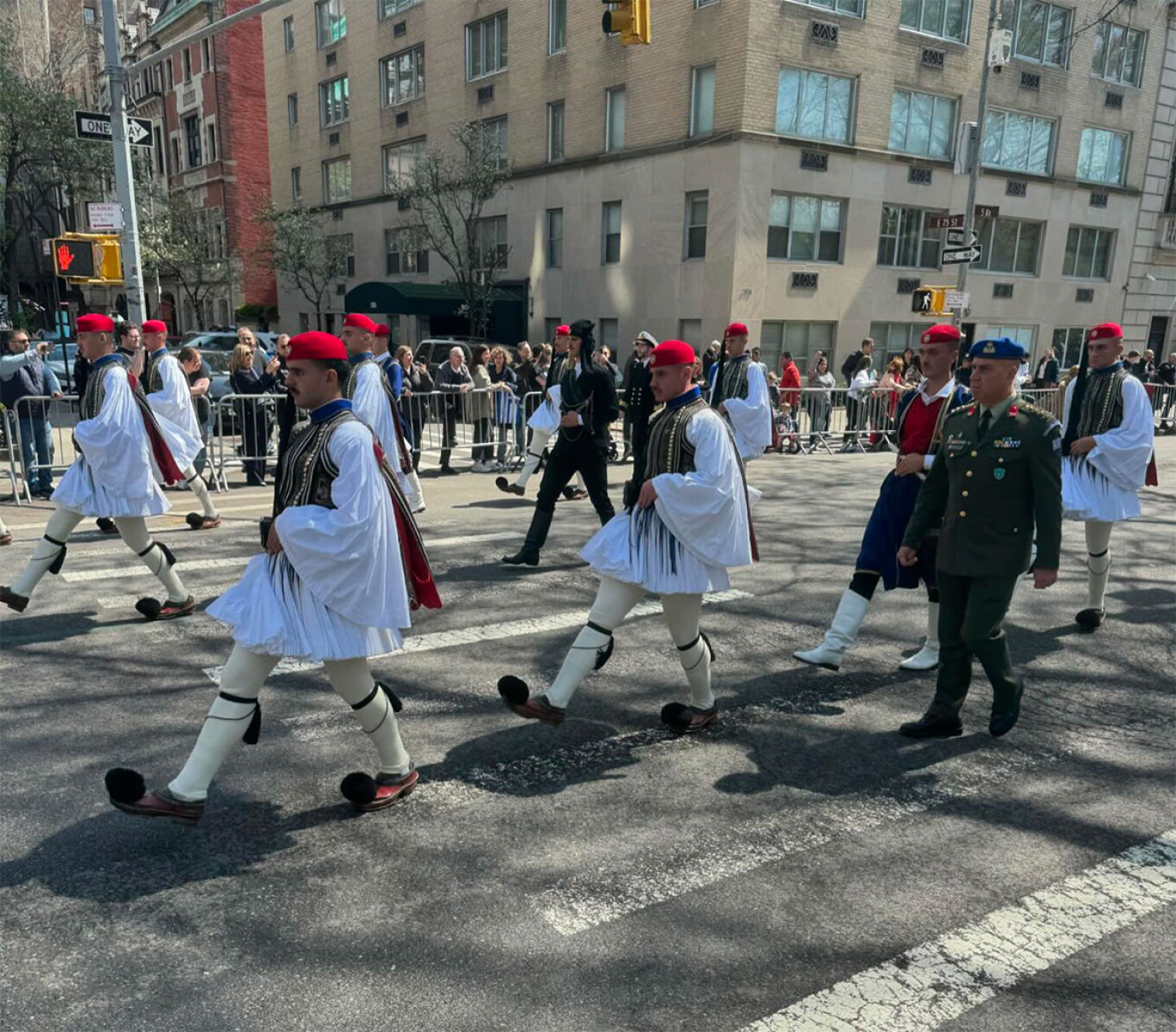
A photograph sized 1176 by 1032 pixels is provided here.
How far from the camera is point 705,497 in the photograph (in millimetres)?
4566

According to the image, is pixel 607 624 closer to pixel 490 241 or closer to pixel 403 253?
pixel 490 241

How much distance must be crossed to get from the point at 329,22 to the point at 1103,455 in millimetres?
40258

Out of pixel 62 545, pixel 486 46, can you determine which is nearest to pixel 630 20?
pixel 62 545

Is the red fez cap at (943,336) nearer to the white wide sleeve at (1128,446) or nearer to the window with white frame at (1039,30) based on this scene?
the white wide sleeve at (1128,446)

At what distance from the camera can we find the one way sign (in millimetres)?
13453

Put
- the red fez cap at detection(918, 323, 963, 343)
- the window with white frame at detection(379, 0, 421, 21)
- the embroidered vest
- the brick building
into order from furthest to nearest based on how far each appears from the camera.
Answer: the brick building → the window with white frame at detection(379, 0, 421, 21) → the red fez cap at detection(918, 323, 963, 343) → the embroidered vest

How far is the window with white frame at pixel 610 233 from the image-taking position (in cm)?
2880

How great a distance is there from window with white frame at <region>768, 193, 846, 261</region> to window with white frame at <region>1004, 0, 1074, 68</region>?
867cm

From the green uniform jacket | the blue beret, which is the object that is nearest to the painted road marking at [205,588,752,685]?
the green uniform jacket

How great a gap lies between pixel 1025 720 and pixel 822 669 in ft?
3.92

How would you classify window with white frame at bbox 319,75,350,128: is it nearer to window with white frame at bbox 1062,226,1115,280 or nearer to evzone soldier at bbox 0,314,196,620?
window with white frame at bbox 1062,226,1115,280

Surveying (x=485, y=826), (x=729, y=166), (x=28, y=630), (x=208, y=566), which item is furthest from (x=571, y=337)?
(x=729, y=166)

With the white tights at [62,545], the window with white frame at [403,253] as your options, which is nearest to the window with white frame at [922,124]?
the window with white frame at [403,253]

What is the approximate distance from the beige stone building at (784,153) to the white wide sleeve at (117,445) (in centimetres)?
2112
